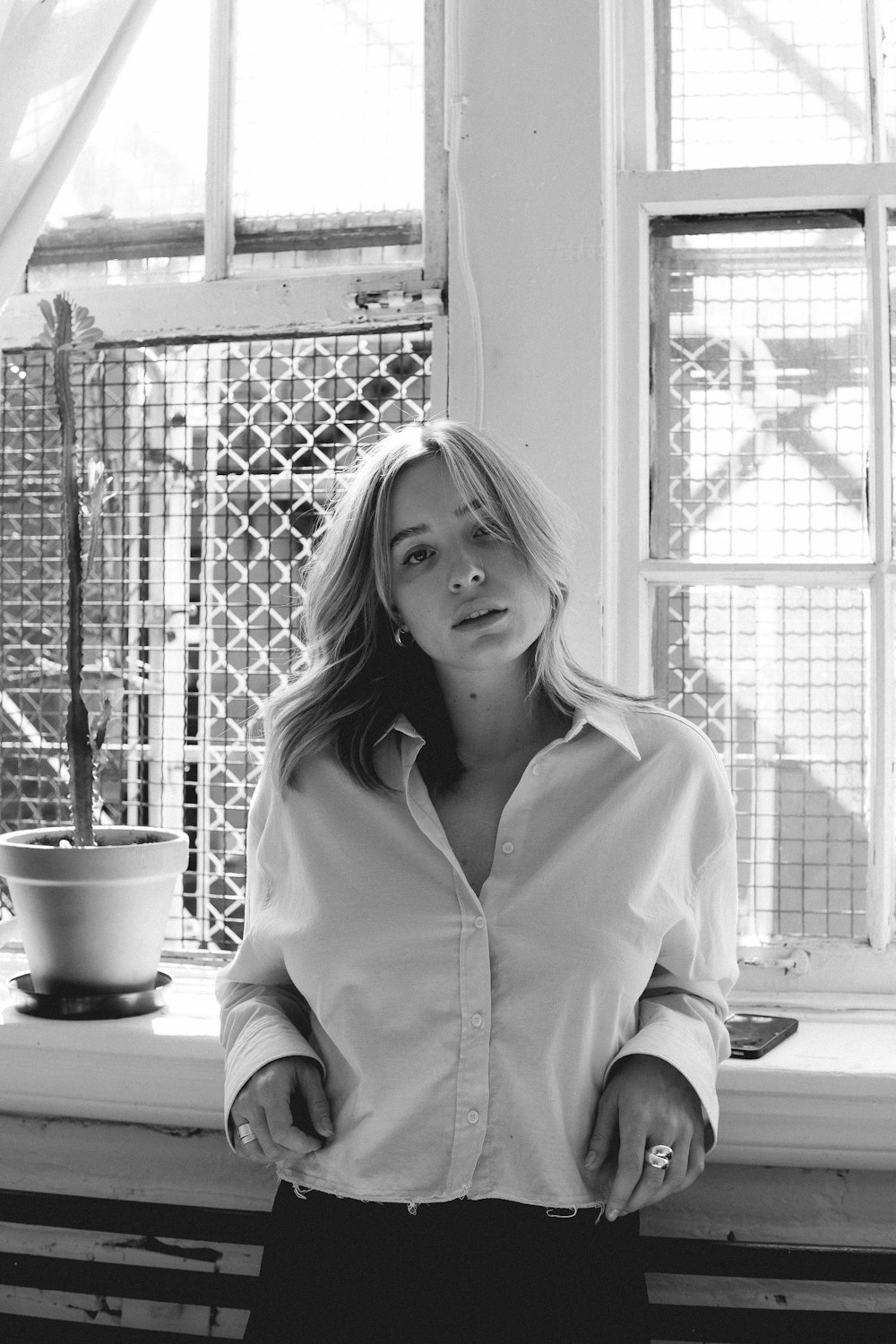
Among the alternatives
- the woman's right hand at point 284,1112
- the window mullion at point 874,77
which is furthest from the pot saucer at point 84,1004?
the window mullion at point 874,77

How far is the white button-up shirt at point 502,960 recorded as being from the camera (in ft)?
3.56

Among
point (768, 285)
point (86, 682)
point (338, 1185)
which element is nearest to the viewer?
point (338, 1185)

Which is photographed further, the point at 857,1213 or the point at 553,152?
the point at 553,152

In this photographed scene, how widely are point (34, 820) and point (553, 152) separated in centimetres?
130

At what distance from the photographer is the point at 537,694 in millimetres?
1309

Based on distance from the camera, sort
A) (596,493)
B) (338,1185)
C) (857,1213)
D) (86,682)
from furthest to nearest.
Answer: (86,682)
(596,493)
(857,1213)
(338,1185)

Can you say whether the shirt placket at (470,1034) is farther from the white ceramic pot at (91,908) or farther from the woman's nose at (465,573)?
the white ceramic pot at (91,908)

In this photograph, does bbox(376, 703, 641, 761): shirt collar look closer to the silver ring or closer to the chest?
the chest

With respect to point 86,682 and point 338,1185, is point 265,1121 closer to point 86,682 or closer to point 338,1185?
point 338,1185

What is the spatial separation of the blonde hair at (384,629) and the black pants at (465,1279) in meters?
0.44

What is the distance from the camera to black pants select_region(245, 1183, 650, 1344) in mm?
1070

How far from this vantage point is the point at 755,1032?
1.45 m

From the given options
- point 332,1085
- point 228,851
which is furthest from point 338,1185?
point 228,851

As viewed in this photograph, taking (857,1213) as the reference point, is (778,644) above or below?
above
